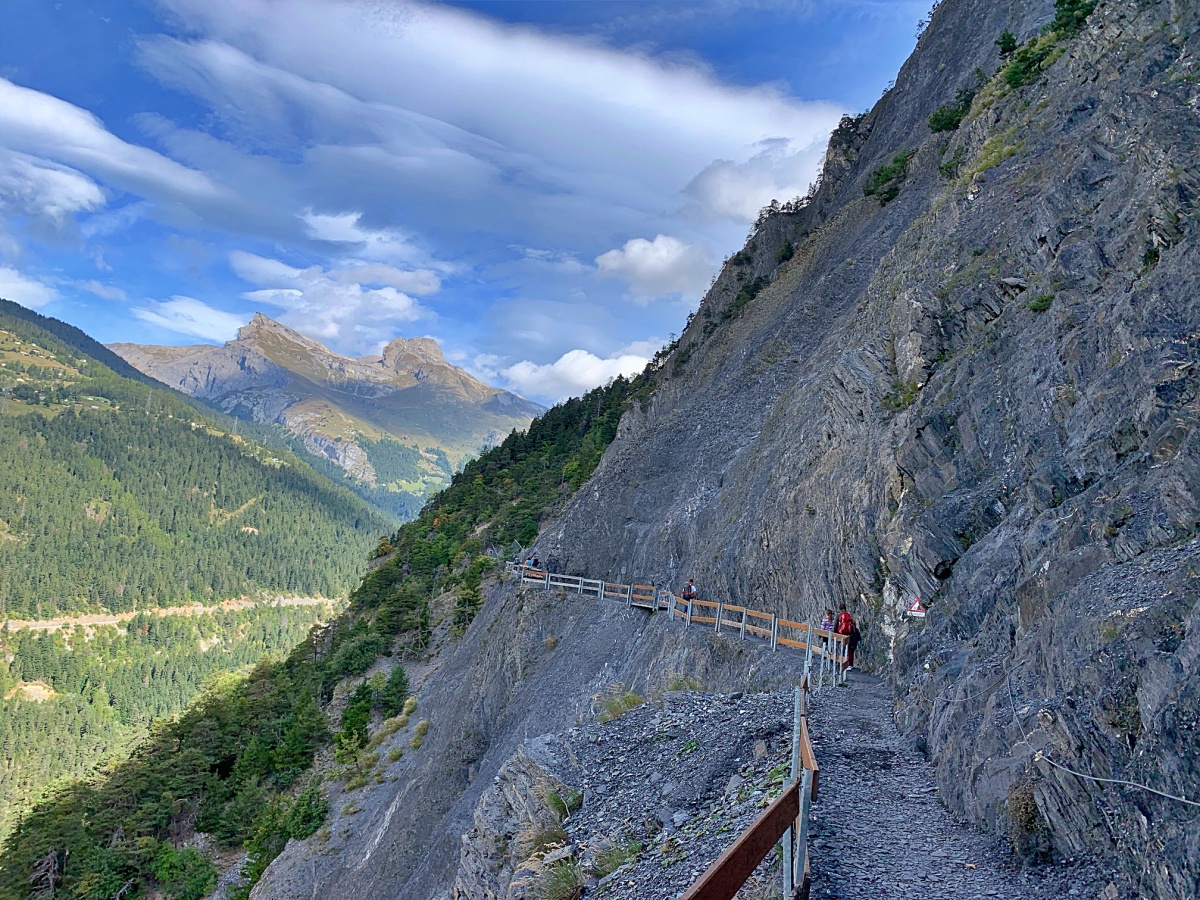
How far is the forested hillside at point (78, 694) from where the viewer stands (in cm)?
13012

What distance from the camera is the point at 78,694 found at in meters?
168

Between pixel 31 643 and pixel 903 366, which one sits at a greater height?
pixel 903 366

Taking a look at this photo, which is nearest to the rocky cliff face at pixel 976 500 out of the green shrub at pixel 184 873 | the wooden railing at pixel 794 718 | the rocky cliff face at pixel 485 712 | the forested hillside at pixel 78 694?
the rocky cliff face at pixel 485 712

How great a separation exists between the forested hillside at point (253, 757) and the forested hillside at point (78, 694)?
7334 cm

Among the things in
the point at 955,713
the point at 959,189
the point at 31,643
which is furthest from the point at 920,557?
the point at 31,643

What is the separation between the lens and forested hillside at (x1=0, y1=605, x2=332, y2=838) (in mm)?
130125

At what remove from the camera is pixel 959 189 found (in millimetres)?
20406

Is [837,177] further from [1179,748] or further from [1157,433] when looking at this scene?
[1179,748]

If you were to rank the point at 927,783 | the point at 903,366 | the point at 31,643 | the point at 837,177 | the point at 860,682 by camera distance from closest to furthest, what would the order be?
the point at 927,783, the point at 860,682, the point at 903,366, the point at 837,177, the point at 31,643

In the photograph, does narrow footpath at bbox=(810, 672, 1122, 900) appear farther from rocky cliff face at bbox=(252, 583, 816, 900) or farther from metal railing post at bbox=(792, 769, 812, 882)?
rocky cliff face at bbox=(252, 583, 816, 900)


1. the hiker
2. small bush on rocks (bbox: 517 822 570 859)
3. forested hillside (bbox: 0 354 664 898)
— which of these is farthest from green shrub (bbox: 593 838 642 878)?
forested hillside (bbox: 0 354 664 898)

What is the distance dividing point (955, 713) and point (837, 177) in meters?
42.5

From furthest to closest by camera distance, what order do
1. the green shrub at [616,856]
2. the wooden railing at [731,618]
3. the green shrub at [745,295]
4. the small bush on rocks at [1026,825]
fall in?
1. the green shrub at [745,295]
2. the wooden railing at [731,618]
3. the green shrub at [616,856]
4. the small bush on rocks at [1026,825]

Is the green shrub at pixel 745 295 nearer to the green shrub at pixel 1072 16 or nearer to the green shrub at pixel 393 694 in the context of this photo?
the green shrub at pixel 1072 16
